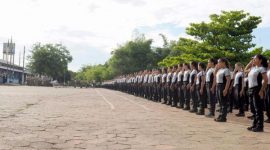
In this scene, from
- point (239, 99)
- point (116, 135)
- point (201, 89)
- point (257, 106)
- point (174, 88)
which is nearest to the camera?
point (116, 135)

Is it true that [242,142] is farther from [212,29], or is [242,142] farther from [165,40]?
[165,40]

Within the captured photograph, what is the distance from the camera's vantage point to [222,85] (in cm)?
1201

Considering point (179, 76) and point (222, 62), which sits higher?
point (222, 62)

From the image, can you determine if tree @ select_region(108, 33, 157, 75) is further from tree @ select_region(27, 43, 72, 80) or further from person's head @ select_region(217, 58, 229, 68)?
person's head @ select_region(217, 58, 229, 68)

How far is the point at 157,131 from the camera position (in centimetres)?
874

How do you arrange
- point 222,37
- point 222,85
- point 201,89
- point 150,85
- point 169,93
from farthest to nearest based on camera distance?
point 222,37 → point 150,85 → point 169,93 → point 201,89 → point 222,85

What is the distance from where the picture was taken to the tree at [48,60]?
99.6 meters

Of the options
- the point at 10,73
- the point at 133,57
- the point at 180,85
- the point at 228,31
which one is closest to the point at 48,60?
the point at 10,73

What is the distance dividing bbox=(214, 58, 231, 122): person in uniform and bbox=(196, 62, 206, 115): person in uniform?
1.62m

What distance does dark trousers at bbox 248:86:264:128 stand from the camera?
961cm

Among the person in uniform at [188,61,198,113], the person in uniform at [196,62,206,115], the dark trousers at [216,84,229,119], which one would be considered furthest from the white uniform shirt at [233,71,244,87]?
the dark trousers at [216,84,229,119]

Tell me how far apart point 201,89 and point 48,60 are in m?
88.1

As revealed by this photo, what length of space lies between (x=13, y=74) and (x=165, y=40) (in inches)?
1466

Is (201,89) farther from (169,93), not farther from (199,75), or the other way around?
(169,93)
